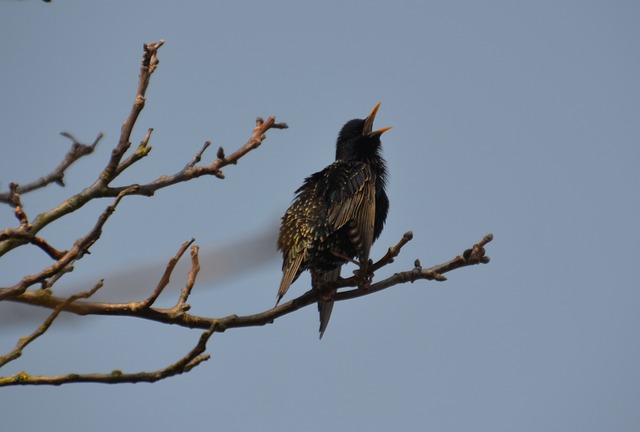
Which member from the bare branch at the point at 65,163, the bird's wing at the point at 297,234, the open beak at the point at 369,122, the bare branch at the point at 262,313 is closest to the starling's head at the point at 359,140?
the open beak at the point at 369,122

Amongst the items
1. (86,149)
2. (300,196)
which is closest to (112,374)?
(86,149)

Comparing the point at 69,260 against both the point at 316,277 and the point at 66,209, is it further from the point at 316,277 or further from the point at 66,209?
the point at 316,277

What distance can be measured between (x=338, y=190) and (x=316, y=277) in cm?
113

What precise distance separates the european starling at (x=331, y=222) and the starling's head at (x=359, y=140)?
0.51m

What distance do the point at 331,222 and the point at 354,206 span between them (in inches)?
9.5

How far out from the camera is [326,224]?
5984mm

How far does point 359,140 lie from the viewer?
732cm

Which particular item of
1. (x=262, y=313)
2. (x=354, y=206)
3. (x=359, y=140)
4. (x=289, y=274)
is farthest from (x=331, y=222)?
(x=262, y=313)

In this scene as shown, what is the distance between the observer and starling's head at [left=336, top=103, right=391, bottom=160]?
7.23m

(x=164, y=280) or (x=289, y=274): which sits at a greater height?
(x=289, y=274)

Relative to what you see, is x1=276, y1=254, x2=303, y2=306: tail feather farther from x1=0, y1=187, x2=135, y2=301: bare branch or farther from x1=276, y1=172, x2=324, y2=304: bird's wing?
x1=0, y1=187, x2=135, y2=301: bare branch

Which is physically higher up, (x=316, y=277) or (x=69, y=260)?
(x=316, y=277)

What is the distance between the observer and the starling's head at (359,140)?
7.23m

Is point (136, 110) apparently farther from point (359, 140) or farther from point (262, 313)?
point (359, 140)
